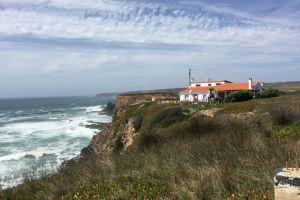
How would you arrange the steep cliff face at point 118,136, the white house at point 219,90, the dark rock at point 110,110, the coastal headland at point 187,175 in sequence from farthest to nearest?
1. the dark rock at point 110,110
2. the white house at point 219,90
3. the steep cliff face at point 118,136
4. the coastal headland at point 187,175

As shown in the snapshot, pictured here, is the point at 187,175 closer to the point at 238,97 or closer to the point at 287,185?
the point at 287,185

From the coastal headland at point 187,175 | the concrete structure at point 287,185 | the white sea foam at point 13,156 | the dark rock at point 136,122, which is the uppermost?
the concrete structure at point 287,185

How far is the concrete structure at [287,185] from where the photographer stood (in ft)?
13.7

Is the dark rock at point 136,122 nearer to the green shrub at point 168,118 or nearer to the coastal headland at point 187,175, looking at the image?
the green shrub at point 168,118

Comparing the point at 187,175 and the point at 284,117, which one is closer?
the point at 187,175

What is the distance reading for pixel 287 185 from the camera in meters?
4.24

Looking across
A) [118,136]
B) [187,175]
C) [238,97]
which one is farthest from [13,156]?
[187,175]

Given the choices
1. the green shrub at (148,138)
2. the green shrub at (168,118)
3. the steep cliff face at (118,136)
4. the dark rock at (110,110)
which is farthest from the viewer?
the dark rock at (110,110)

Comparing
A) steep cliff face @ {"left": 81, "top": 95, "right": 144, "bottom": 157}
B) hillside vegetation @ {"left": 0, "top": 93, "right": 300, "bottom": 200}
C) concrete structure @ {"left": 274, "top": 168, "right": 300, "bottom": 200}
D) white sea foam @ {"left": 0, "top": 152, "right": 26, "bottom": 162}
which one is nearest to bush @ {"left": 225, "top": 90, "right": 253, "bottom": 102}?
steep cliff face @ {"left": 81, "top": 95, "right": 144, "bottom": 157}

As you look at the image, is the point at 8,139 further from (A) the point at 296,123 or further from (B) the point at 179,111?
(A) the point at 296,123

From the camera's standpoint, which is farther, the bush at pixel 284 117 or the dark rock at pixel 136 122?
the dark rock at pixel 136 122

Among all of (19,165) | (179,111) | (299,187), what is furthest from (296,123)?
(19,165)

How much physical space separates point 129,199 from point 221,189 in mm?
1694

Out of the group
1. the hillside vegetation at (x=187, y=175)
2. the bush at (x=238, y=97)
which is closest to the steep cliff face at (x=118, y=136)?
the bush at (x=238, y=97)
